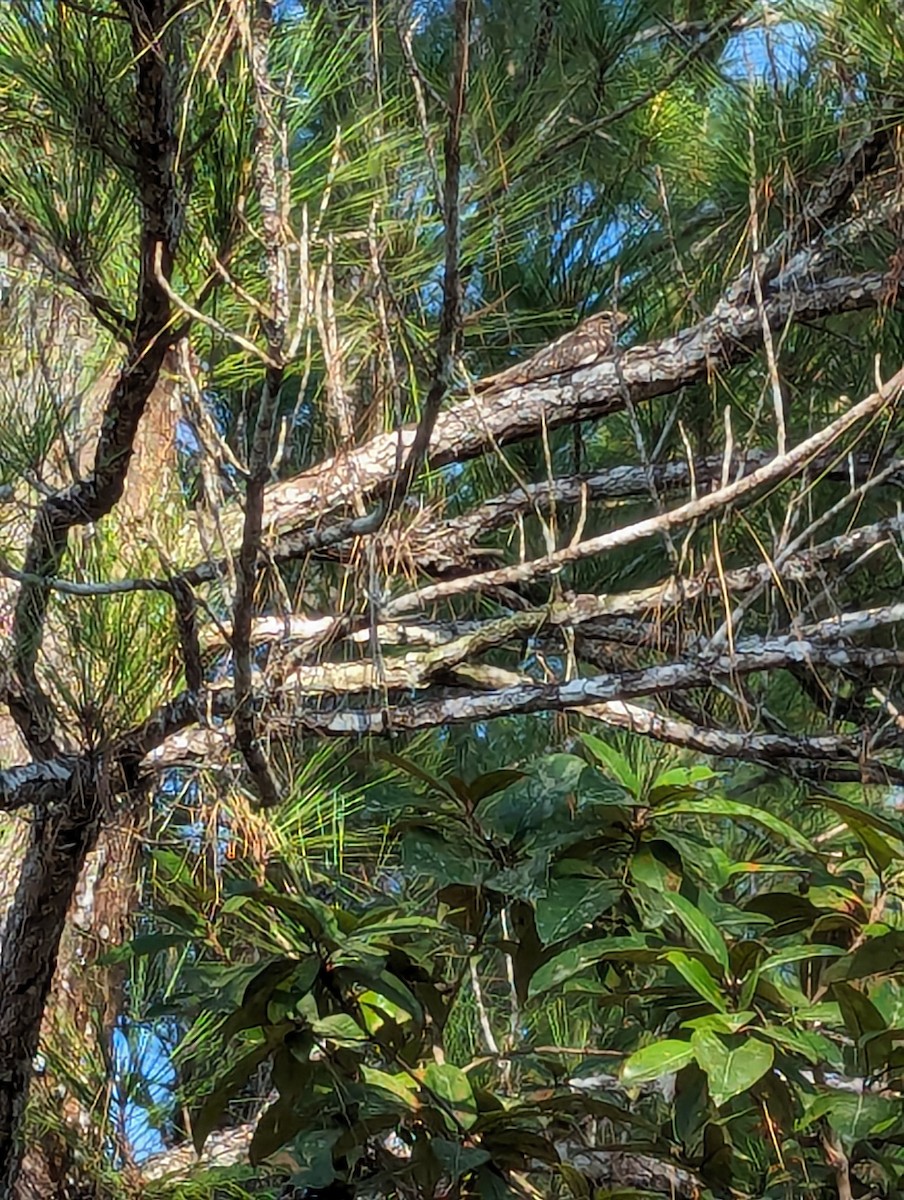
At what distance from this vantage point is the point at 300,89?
867 millimetres

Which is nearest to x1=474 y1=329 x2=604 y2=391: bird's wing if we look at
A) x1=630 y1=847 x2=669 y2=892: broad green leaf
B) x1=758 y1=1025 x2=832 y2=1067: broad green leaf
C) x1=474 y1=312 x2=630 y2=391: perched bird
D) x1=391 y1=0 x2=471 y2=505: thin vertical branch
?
x1=474 y1=312 x2=630 y2=391: perched bird

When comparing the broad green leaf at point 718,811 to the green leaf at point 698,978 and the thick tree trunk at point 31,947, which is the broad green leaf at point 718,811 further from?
the thick tree trunk at point 31,947

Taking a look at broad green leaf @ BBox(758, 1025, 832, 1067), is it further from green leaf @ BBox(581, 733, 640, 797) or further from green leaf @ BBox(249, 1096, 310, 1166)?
green leaf @ BBox(249, 1096, 310, 1166)

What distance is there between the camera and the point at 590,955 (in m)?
0.63

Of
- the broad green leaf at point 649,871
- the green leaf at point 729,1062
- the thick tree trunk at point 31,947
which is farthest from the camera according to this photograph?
the thick tree trunk at point 31,947

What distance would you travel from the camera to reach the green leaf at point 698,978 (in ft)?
1.95

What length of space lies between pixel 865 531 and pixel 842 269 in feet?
0.85

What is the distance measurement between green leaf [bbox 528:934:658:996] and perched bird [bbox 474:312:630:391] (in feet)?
1.88

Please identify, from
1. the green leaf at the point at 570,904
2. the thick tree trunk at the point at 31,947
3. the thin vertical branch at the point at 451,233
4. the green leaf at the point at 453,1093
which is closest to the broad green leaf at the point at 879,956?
the green leaf at the point at 570,904

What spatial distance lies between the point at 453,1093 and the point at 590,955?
153 mm

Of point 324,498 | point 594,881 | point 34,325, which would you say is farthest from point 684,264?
point 594,881

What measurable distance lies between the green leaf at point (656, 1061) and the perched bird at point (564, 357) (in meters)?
0.64

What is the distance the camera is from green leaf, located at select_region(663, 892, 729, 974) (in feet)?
2.02

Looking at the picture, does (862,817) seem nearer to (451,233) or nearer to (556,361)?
(451,233)
